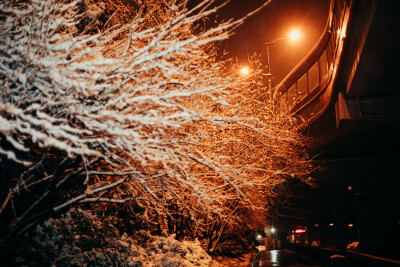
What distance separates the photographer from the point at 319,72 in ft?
70.5

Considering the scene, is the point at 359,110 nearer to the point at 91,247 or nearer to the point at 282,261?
the point at 282,261

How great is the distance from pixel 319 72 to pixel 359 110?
6943mm

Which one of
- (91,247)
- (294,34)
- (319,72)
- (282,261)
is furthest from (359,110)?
(91,247)

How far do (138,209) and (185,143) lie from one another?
6960mm

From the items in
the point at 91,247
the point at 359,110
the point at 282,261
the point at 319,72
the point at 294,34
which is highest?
the point at 294,34

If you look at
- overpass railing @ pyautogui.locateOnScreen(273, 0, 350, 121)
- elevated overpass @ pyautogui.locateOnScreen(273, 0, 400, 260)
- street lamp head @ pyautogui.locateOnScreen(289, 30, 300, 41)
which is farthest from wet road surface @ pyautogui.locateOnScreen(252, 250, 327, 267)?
street lamp head @ pyautogui.locateOnScreen(289, 30, 300, 41)

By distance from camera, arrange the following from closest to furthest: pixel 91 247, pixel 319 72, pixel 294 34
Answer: pixel 91 247 < pixel 294 34 < pixel 319 72

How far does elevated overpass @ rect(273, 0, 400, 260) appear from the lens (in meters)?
10.9

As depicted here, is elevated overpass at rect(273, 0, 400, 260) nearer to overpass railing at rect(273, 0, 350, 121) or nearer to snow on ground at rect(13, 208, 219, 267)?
overpass railing at rect(273, 0, 350, 121)

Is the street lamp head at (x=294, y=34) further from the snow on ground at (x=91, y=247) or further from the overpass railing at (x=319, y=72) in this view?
the snow on ground at (x=91, y=247)

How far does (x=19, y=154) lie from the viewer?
16.4ft

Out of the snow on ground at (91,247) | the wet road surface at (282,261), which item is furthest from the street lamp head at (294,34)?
the snow on ground at (91,247)

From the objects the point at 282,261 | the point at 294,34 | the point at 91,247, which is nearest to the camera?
the point at 91,247

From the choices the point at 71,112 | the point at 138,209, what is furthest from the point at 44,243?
the point at 138,209
